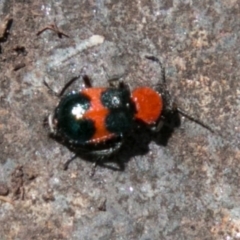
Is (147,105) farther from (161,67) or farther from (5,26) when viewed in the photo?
(5,26)

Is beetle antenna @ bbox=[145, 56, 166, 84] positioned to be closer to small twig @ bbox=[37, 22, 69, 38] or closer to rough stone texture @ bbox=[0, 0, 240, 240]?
rough stone texture @ bbox=[0, 0, 240, 240]

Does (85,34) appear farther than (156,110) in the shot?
Yes

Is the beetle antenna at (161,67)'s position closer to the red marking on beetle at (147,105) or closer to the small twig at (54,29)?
the red marking on beetle at (147,105)

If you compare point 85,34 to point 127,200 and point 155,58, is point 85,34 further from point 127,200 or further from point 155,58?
point 127,200

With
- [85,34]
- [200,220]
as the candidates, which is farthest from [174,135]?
[85,34]

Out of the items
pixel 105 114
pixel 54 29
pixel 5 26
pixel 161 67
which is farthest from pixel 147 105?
pixel 5 26

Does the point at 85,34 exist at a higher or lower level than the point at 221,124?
higher

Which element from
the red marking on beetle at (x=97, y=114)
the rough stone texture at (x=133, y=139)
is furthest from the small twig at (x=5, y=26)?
the red marking on beetle at (x=97, y=114)

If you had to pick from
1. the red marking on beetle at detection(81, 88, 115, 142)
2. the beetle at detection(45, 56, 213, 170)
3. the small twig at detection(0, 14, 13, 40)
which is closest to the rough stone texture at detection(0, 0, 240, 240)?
the small twig at detection(0, 14, 13, 40)
